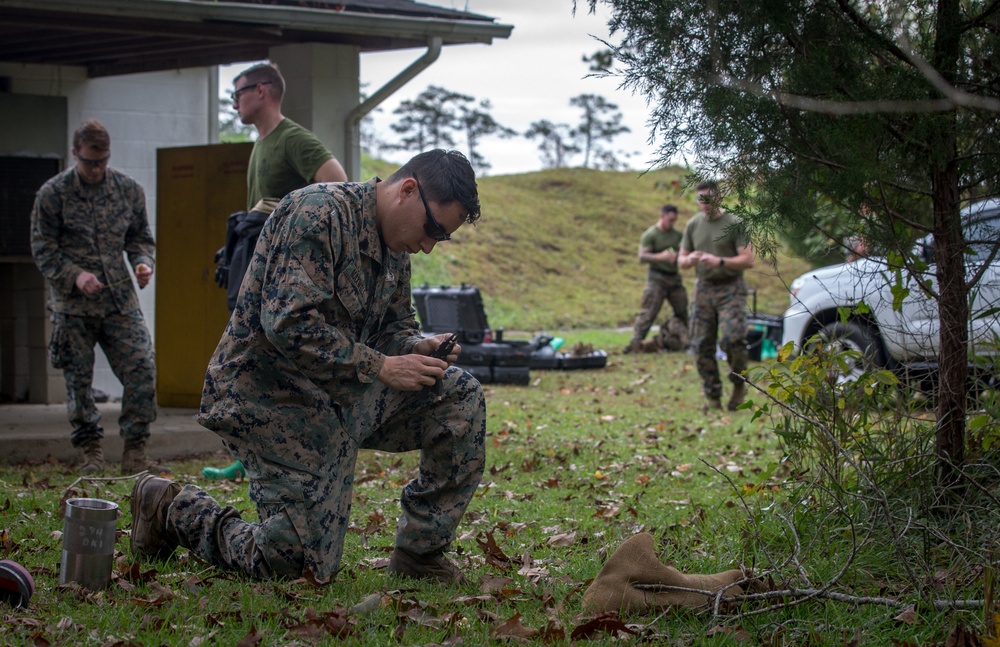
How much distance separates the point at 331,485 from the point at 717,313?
271 inches

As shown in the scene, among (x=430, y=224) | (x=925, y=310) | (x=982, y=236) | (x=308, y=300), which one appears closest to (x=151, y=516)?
(x=308, y=300)

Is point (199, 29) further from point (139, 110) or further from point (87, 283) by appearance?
point (139, 110)

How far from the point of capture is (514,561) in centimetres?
468

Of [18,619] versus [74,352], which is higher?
[74,352]

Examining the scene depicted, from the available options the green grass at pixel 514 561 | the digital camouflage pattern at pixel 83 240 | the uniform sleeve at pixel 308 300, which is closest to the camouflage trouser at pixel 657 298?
the green grass at pixel 514 561

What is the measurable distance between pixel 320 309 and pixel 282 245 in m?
0.28

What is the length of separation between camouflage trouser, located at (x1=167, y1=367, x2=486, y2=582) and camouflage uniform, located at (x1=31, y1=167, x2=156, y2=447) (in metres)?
2.93

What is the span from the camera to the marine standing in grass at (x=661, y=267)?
638 inches

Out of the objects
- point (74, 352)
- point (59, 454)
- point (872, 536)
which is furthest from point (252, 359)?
point (59, 454)

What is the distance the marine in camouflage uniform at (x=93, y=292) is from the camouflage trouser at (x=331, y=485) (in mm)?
2932

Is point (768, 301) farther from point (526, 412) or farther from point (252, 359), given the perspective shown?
point (252, 359)

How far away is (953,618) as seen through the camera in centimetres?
360

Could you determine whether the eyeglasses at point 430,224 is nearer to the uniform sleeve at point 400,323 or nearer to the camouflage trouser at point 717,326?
the uniform sleeve at point 400,323

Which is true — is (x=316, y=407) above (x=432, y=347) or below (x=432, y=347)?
below
